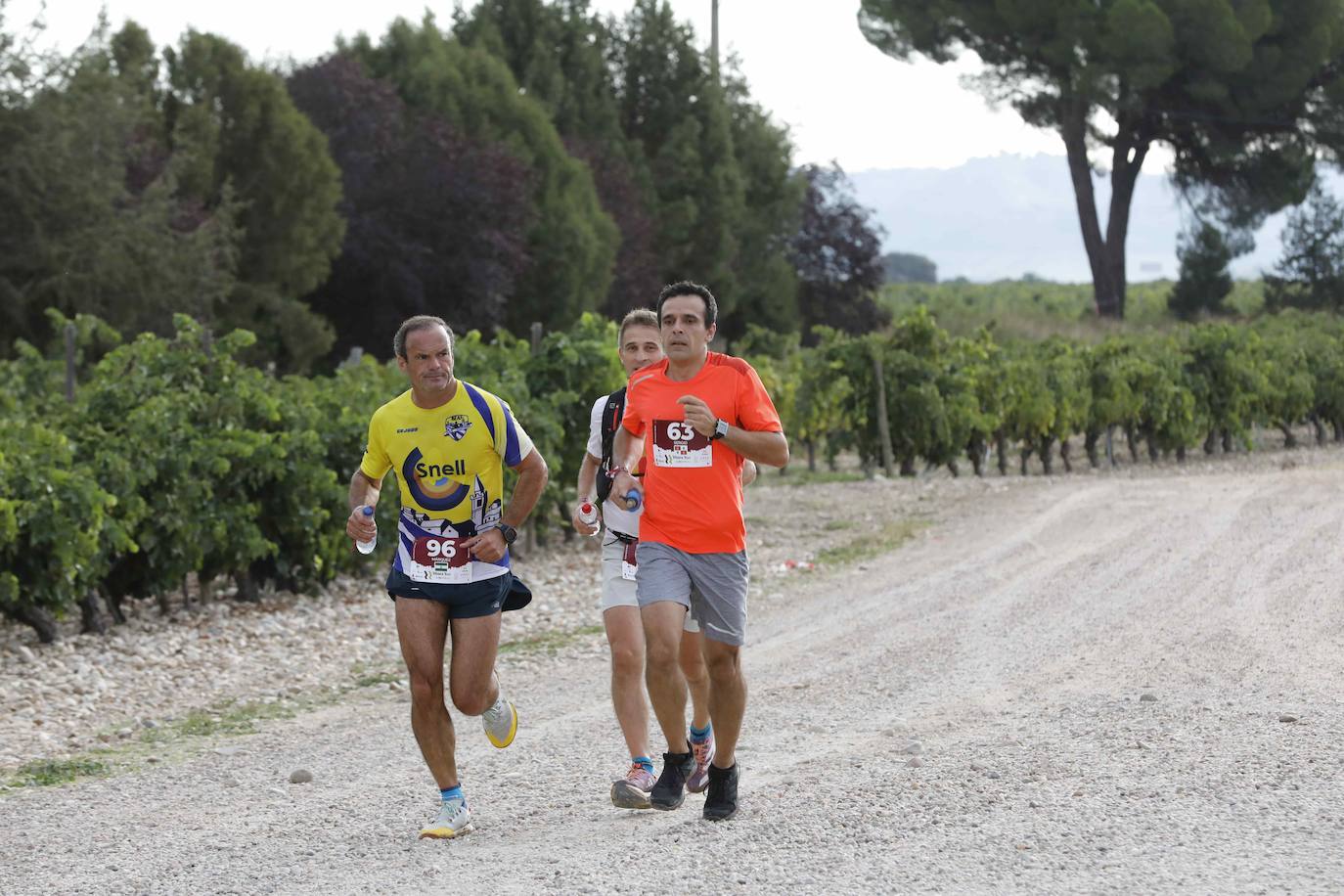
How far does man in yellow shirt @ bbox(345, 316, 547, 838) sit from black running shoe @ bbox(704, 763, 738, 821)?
0.86m

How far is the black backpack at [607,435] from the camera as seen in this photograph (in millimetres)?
6703

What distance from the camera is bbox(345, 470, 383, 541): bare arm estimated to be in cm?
600

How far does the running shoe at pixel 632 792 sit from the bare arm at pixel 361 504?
127 centimetres

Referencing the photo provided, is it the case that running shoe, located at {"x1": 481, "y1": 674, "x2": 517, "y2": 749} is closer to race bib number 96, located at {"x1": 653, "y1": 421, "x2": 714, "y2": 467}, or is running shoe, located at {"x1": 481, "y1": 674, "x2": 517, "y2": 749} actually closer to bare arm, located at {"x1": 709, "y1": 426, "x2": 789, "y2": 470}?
race bib number 96, located at {"x1": 653, "y1": 421, "x2": 714, "y2": 467}

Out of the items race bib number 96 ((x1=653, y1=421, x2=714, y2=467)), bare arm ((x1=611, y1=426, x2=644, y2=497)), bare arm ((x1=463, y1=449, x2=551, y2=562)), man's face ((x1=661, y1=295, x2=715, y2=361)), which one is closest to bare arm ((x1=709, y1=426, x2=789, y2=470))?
race bib number 96 ((x1=653, y1=421, x2=714, y2=467))

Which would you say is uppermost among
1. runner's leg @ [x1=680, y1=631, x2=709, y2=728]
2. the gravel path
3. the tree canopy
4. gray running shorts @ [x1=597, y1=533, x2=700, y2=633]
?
the tree canopy

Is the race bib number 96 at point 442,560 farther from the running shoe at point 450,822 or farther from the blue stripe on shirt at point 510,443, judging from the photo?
the running shoe at point 450,822

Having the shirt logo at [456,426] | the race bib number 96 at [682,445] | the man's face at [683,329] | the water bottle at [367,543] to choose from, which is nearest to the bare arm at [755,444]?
the race bib number 96 at [682,445]

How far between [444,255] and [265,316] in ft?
13.9

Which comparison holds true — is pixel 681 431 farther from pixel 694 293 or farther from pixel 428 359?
pixel 428 359

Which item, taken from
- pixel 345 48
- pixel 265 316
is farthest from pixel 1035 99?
pixel 265 316

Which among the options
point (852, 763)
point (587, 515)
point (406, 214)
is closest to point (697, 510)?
point (587, 515)

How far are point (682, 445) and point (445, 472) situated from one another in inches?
32.2

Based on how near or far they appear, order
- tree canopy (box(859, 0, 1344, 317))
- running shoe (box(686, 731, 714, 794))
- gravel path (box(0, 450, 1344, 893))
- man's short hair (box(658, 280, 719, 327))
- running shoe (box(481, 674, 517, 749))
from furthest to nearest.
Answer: tree canopy (box(859, 0, 1344, 317))
running shoe (box(686, 731, 714, 794))
running shoe (box(481, 674, 517, 749))
man's short hair (box(658, 280, 719, 327))
gravel path (box(0, 450, 1344, 893))
